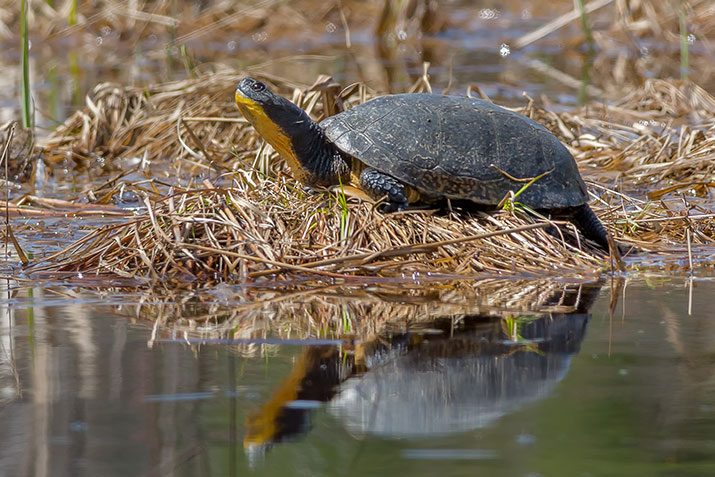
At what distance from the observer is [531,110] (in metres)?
6.74

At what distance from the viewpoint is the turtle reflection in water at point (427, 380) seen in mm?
2303

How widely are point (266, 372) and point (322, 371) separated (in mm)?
155

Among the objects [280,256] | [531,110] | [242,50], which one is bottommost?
[280,256]

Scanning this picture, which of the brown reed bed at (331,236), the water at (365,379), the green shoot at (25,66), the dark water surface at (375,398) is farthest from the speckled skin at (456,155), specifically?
the green shoot at (25,66)

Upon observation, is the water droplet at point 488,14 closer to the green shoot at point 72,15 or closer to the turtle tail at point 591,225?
the green shoot at point 72,15

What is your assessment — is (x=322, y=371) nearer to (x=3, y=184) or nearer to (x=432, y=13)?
(x=3, y=184)

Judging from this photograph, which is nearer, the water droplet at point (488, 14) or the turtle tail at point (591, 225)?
the turtle tail at point (591, 225)

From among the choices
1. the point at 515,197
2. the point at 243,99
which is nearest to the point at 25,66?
the point at 243,99

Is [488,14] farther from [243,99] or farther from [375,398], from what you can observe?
[375,398]

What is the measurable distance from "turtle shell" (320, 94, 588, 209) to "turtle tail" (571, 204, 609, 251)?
0.21ft

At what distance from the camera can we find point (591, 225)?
171 inches

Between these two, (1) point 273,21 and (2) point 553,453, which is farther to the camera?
(1) point 273,21

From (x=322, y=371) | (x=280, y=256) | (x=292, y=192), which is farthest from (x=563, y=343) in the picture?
(x=292, y=192)

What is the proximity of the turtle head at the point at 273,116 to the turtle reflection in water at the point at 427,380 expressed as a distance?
4.83ft
